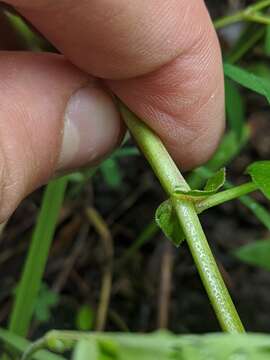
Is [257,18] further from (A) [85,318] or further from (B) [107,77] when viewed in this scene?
(A) [85,318]

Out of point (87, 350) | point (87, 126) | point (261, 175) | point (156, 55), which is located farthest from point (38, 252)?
point (87, 350)

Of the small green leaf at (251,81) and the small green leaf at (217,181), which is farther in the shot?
the small green leaf at (251,81)

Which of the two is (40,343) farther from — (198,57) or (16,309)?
(16,309)

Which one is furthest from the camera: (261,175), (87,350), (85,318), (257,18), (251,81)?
(85,318)

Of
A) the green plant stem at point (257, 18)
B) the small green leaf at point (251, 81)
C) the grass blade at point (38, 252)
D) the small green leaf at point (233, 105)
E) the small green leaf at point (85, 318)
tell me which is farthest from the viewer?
the small green leaf at point (85, 318)

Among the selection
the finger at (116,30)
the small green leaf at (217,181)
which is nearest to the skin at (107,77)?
the finger at (116,30)

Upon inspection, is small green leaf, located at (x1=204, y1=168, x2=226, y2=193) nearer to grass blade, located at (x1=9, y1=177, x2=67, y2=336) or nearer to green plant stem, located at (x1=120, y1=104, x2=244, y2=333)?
green plant stem, located at (x1=120, y1=104, x2=244, y2=333)

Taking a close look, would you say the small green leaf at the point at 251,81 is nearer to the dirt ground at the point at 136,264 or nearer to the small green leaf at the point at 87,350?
the small green leaf at the point at 87,350
